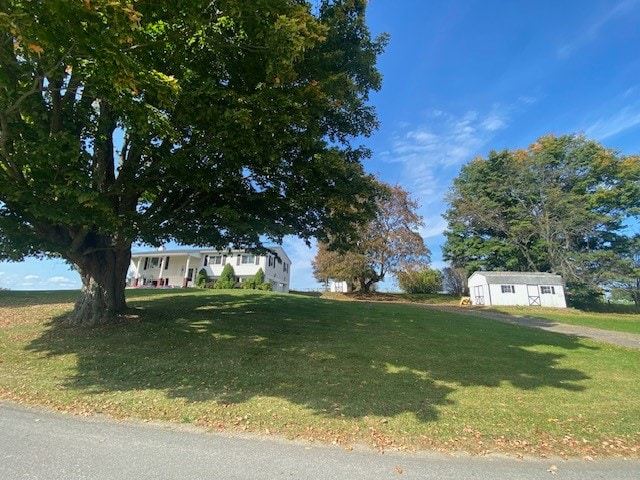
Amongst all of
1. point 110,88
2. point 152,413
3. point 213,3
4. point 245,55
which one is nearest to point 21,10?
point 110,88

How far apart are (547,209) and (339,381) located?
3912 cm

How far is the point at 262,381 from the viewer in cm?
701

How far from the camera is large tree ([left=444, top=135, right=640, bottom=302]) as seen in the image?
35406mm

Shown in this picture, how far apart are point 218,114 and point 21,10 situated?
3.32m

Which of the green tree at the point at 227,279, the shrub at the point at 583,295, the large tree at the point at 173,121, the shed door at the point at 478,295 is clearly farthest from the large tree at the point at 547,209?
the large tree at the point at 173,121

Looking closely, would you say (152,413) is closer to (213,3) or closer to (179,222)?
(179,222)

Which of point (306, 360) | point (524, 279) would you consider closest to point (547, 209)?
point (524, 279)

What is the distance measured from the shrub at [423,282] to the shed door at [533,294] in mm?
10515

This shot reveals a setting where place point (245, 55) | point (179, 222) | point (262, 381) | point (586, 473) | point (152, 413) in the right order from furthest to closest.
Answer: point (179, 222) → point (245, 55) → point (262, 381) → point (152, 413) → point (586, 473)

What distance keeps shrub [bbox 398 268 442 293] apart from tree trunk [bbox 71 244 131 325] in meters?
31.7

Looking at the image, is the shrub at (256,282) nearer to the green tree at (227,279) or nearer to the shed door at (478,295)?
the green tree at (227,279)

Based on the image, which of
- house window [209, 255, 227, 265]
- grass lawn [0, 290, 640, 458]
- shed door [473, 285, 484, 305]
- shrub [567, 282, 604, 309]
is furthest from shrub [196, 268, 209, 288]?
shrub [567, 282, 604, 309]

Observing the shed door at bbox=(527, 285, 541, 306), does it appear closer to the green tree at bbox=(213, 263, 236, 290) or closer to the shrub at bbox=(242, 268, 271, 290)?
the shrub at bbox=(242, 268, 271, 290)

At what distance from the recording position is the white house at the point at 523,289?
3291 centimetres
